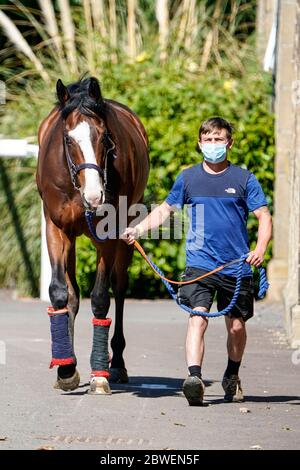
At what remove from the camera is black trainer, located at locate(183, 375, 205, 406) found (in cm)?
767

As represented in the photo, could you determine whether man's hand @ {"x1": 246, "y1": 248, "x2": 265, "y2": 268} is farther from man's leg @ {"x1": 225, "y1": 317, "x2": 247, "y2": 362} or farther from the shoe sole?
the shoe sole

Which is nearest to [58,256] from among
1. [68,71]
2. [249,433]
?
[249,433]

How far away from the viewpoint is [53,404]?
789cm

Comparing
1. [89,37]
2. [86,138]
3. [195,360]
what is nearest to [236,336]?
[195,360]

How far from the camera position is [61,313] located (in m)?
8.42

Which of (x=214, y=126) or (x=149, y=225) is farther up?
(x=214, y=126)

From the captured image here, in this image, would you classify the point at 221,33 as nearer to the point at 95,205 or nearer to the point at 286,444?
the point at 95,205

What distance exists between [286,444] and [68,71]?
11.1 metres

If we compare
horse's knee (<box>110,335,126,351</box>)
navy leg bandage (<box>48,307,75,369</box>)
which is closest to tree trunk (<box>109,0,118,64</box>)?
horse's knee (<box>110,335,126,351</box>)

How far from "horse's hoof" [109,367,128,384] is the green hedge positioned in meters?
5.14

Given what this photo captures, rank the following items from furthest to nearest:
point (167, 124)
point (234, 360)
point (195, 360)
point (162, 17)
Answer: point (162, 17) → point (167, 124) → point (234, 360) → point (195, 360)

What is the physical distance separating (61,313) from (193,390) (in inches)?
47.7

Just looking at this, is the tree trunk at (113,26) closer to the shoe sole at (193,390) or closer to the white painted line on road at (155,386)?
the white painted line on road at (155,386)

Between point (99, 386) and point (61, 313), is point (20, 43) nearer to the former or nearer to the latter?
point (61, 313)
